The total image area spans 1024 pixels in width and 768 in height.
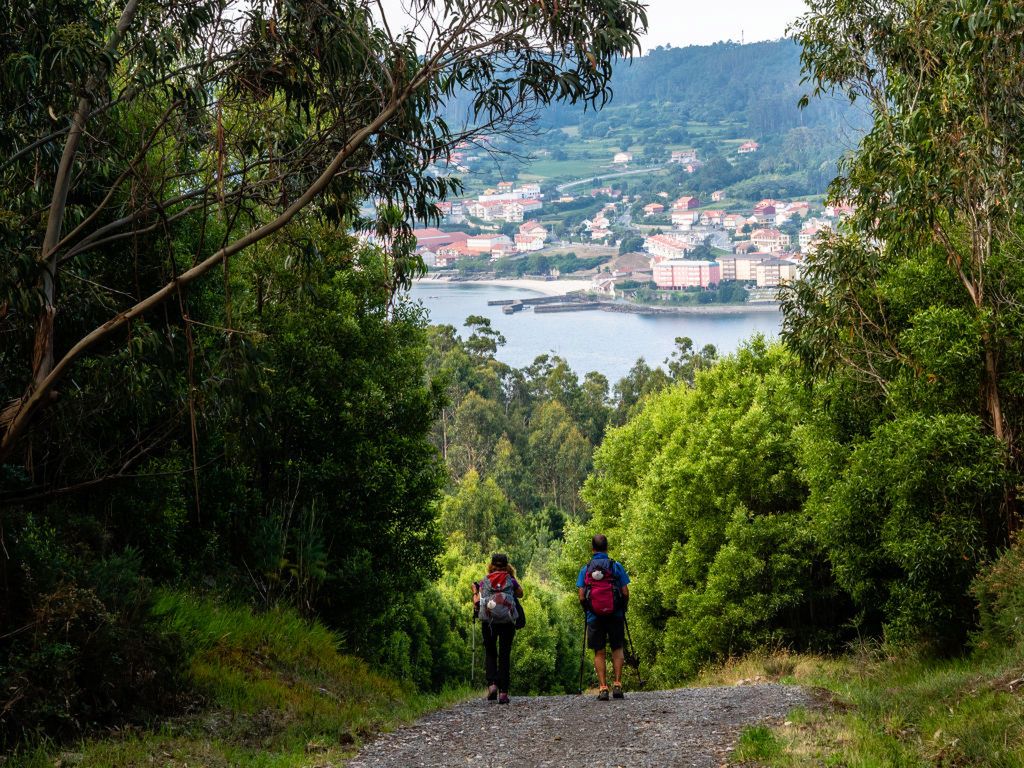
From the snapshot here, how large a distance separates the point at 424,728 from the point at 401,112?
16.3 ft

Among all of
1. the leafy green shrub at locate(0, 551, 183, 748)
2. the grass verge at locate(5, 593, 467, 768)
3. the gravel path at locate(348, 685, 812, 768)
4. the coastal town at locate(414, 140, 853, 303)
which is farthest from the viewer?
the coastal town at locate(414, 140, 853, 303)

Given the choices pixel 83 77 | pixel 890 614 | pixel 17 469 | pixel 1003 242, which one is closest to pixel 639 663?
pixel 890 614

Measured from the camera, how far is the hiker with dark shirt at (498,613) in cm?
1035

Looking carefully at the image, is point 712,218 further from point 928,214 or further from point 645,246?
point 928,214

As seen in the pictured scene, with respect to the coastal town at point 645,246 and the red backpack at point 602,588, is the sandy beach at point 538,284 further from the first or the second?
the red backpack at point 602,588

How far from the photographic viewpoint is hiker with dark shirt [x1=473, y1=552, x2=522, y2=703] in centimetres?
1035

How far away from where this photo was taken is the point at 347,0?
8695 mm

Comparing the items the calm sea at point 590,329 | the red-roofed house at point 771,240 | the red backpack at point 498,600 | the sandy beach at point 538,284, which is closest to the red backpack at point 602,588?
the red backpack at point 498,600

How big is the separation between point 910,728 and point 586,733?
2.32 metres

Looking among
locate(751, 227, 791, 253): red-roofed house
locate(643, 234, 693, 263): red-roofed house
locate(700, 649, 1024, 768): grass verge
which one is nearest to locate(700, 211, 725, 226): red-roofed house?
locate(643, 234, 693, 263): red-roofed house

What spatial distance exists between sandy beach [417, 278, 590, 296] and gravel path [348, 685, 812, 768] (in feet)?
517

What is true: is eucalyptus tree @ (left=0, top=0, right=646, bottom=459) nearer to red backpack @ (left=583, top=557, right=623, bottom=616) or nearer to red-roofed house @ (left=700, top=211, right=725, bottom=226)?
red backpack @ (left=583, top=557, right=623, bottom=616)

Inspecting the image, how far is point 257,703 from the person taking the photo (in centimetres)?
843

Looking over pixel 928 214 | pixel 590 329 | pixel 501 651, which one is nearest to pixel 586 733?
pixel 501 651
